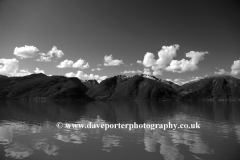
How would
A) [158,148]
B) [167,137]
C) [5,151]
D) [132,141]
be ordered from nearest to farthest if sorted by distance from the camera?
1. [5,151]
2. [158,148]
3. [132,141]
4. [167,137]

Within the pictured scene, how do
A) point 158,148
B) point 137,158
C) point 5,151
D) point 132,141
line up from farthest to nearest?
point 132,141
point 158,148
point 5,151
point 137,158

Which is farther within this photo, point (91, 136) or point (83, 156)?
point (91, 136)

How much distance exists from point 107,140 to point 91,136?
4937mm

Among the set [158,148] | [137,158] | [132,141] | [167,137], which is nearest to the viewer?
[137,158]

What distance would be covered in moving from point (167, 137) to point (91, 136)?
16.8 m

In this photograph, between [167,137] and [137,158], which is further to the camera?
[167,137]

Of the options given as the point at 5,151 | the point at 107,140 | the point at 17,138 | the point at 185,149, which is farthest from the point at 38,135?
the point at 185,149

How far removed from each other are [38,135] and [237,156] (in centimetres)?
3910

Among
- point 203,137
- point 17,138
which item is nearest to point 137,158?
point 203,137

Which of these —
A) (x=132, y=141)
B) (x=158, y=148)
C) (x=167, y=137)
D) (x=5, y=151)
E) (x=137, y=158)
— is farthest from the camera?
(x=167, y=137)

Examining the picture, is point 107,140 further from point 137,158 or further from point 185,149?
point 185,149

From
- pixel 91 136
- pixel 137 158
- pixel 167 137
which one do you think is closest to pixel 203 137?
pixel 167 137

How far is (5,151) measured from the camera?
28125 mm

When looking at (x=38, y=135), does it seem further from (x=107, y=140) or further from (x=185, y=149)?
(x=185, y=149)
